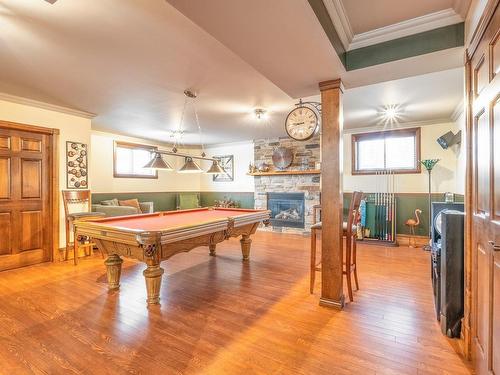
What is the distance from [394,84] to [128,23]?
3129 mm

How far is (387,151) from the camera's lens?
5781 mm

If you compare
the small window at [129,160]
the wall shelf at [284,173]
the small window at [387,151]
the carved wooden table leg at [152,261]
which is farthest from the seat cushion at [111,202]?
the small window at [387,151]

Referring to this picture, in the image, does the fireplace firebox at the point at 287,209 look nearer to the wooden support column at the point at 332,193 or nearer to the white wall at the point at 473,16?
the wooden support column at the point at 332,193

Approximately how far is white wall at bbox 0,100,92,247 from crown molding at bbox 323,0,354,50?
14.3ft

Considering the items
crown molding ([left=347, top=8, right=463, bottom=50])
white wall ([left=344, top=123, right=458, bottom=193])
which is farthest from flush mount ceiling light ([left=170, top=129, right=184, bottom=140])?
white wall ([left=344, top=123, right=458, bottom=193])

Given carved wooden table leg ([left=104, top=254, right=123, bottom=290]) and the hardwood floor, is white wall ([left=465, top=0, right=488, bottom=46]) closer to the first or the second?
the hardwood floor

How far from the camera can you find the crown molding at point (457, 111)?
4.23 meters

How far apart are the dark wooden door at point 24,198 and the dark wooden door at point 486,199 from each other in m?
5.27

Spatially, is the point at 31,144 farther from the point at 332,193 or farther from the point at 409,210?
the point at 409,210

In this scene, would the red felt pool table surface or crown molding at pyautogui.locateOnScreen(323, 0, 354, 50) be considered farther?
the red felt pool table surface

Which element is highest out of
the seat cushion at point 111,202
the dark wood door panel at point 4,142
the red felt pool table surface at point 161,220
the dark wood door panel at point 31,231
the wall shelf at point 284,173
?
the dark wood door panel at point 4,142

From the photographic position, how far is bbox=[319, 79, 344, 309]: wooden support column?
8.64 feet

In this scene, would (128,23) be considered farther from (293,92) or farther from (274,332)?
(274,332)

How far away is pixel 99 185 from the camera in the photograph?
20.4 feet
